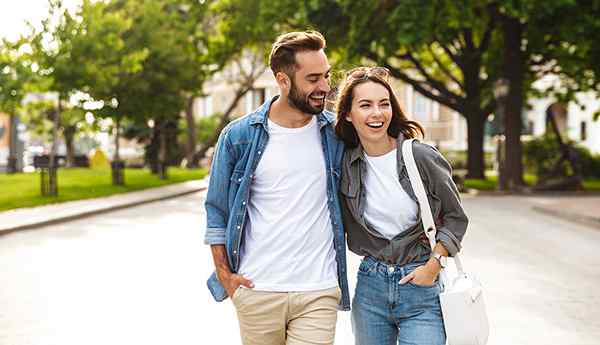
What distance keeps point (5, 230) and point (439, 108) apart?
66.0m

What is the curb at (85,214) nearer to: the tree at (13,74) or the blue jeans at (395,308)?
the tree at (13,74)

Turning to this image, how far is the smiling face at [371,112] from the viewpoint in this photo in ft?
13.0

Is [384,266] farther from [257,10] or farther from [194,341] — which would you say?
[257,10]

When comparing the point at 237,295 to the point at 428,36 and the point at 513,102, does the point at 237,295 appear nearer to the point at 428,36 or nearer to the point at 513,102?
the point at 428,36

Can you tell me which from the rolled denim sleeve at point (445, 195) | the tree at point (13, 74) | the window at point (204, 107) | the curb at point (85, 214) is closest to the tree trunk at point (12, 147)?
the tree at point (13, 74)

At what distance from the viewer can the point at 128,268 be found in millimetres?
11164

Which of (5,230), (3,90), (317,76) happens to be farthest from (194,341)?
(3,90)

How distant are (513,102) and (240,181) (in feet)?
84.4

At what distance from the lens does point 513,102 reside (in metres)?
28.8

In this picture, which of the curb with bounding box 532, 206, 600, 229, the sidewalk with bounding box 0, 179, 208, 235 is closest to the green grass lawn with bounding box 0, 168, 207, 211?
the sidewalk with bounding box 0, 179, 208, 235

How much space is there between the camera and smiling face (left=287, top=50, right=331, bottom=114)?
153 inches

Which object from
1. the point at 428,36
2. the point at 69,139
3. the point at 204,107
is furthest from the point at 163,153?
the point at 204,107

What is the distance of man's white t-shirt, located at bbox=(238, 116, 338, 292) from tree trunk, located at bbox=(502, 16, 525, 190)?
25.2 m

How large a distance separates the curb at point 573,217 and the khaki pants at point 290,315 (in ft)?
45.3
